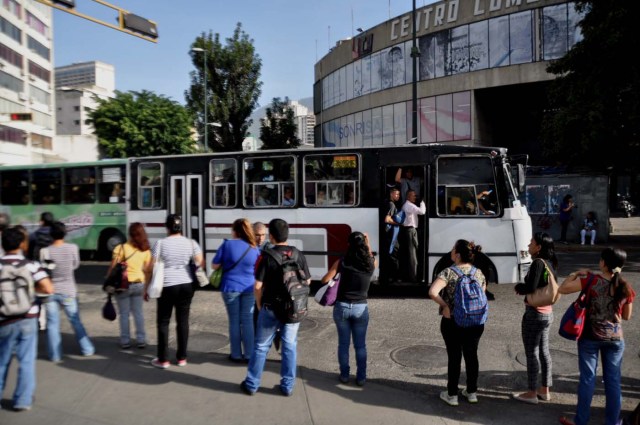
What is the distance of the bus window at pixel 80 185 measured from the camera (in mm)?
15523

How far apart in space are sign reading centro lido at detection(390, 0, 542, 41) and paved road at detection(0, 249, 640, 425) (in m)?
30.8

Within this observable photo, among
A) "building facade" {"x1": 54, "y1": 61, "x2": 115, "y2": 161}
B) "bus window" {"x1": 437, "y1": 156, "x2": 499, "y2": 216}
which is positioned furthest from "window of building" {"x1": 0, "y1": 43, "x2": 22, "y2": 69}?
"bus window" {"x1": 437, "y1": 156, "x2": 499, "y2": 216}

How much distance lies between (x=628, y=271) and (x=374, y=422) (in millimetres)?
10948

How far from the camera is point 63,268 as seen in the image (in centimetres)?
616

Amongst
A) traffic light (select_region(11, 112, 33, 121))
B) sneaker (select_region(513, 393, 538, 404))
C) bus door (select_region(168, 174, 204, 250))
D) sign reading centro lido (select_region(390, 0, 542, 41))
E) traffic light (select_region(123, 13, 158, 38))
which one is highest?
sign reading centro lido (select_region(390, 0, 542, 41))

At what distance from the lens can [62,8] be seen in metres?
10.2

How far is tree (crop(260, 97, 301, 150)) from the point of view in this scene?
34.0 metres

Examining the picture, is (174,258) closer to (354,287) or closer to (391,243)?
(354,287)

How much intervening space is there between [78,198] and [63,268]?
A: 34.7ft

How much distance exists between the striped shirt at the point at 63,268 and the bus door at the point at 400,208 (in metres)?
5.75

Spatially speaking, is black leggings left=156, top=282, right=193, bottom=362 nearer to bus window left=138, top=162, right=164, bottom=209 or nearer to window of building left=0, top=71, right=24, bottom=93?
bus window left=138, top=162, right=164, bottom=209

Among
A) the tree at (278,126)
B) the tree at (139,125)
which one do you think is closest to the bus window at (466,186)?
the tree at (139,125)

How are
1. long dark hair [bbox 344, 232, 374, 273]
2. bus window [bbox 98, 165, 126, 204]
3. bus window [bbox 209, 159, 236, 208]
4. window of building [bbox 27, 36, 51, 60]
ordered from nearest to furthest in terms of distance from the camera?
long dark hair [bbox 344, 232, 374, 273] → bus window [bbox 209, 159, 236, 208] → bus window [bbox 98, 165, 126, 204] → window of building [bbox 27, 36, 51, 60]

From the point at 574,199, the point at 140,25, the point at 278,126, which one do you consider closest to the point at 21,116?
the point at 140,25
